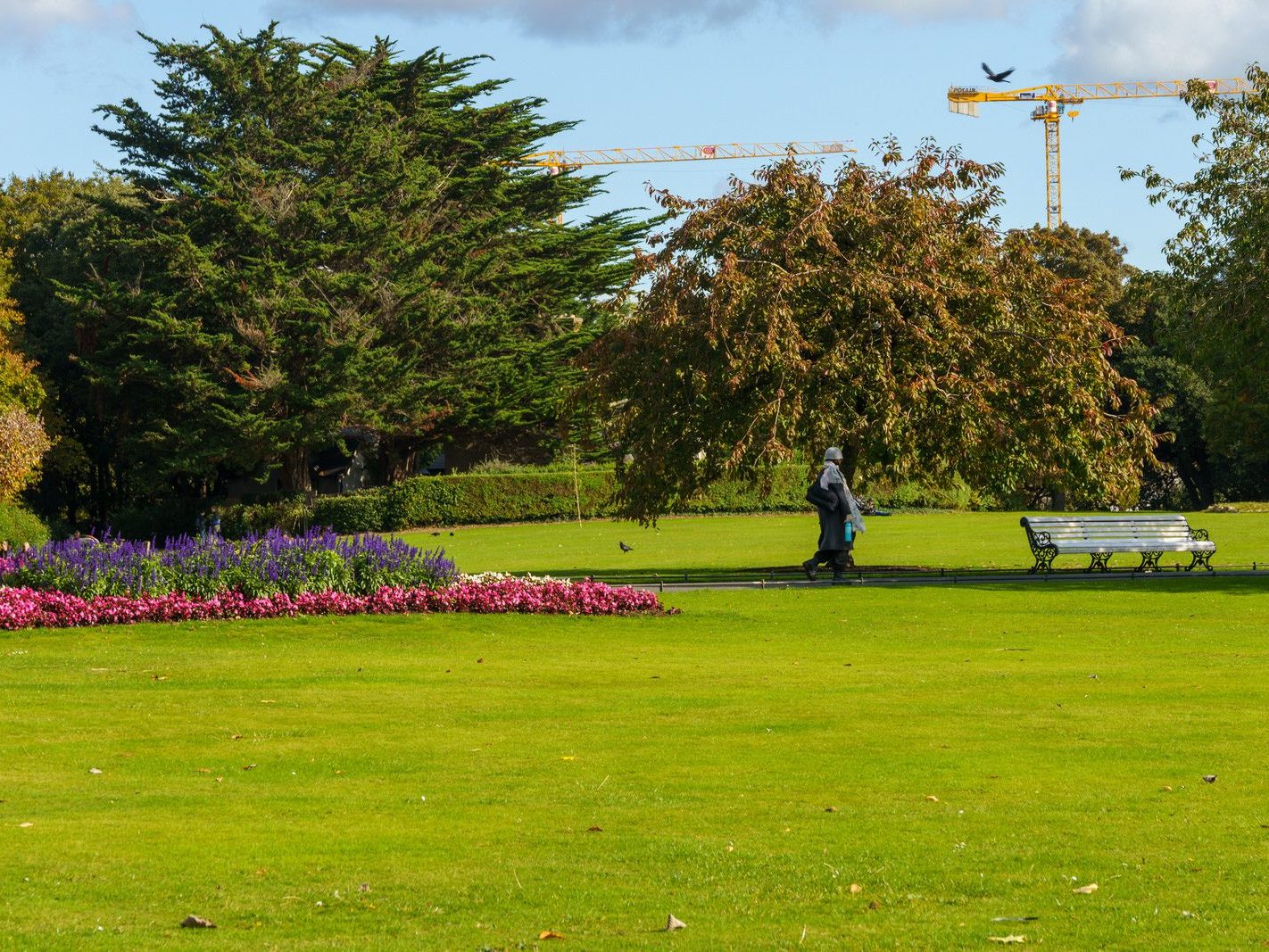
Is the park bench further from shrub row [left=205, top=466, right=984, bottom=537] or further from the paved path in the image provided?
shrub row [left=205, top=466, right=984, bottom=537]

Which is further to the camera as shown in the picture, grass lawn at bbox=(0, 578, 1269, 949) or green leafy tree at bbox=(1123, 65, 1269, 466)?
green leafy tree at bbox=(1123, 65, 1269, 466)

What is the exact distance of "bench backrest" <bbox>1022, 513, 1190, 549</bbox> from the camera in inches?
1033

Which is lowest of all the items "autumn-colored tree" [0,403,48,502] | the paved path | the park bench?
the paved path

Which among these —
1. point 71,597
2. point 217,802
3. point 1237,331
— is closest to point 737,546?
point 1237,331

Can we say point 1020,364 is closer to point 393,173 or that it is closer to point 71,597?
point 71,597

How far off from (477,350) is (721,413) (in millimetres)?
28907

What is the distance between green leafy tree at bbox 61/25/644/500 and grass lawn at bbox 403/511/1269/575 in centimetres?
622

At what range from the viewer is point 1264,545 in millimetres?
32781

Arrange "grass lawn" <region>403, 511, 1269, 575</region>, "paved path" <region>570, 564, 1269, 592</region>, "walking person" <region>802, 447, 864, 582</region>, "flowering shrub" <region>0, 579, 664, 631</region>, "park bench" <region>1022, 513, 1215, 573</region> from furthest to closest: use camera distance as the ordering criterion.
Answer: "grass lawn" <region>403, 511, 1269, 575</region> < "park bench" <region>1022, 513, 1215, 573</region> < "paved path" <region>570, 564, 1269, 592</region> < "walking person" <region>802, 447, 864, 582</region> < "flowering shrub" <region>0, 579, 664, 631</region>

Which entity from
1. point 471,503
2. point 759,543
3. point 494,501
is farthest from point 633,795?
point 494,501

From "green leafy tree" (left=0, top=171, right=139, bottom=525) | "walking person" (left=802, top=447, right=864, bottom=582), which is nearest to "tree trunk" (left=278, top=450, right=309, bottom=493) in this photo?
"green leafy tree" (left=0, top=171, right=139, bottom=525)

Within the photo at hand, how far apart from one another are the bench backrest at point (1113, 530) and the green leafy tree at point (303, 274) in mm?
27736

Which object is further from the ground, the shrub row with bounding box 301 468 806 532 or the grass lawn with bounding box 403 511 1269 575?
the shrub row with bounding box 301 468 806 532

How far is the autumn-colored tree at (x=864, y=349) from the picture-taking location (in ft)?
84.1
